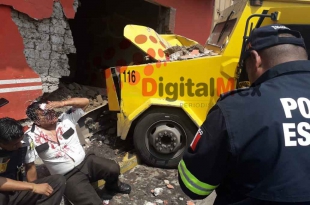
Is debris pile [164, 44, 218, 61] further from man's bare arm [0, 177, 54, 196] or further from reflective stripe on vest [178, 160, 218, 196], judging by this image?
reflective stripe on vest [178, 160, 218, 196]

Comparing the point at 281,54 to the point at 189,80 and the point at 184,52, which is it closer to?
the point at 189,80

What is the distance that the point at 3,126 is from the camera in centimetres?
243

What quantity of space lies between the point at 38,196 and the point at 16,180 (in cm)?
23

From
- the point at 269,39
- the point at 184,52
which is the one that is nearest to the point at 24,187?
the point at 269,39

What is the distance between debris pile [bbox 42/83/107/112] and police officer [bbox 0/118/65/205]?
7.26 ft

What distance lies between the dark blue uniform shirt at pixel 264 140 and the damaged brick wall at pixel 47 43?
3.33m

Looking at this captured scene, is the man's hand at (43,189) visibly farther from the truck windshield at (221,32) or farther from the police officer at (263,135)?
the truck windshield at (221,32)

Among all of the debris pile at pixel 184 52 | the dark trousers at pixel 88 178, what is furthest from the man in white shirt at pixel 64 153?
the debris pile at pixel 184 52

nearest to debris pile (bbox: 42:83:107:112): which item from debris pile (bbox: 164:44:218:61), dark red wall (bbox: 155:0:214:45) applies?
debris pile (bbox: 164:44:218:61)

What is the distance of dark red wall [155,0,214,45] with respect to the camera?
23.2ft

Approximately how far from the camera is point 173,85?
12.1ft

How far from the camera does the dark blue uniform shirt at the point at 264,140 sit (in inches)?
44.6

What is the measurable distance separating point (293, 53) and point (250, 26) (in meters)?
2.22

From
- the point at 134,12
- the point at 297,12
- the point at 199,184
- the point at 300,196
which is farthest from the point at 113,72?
the point at 134,12
